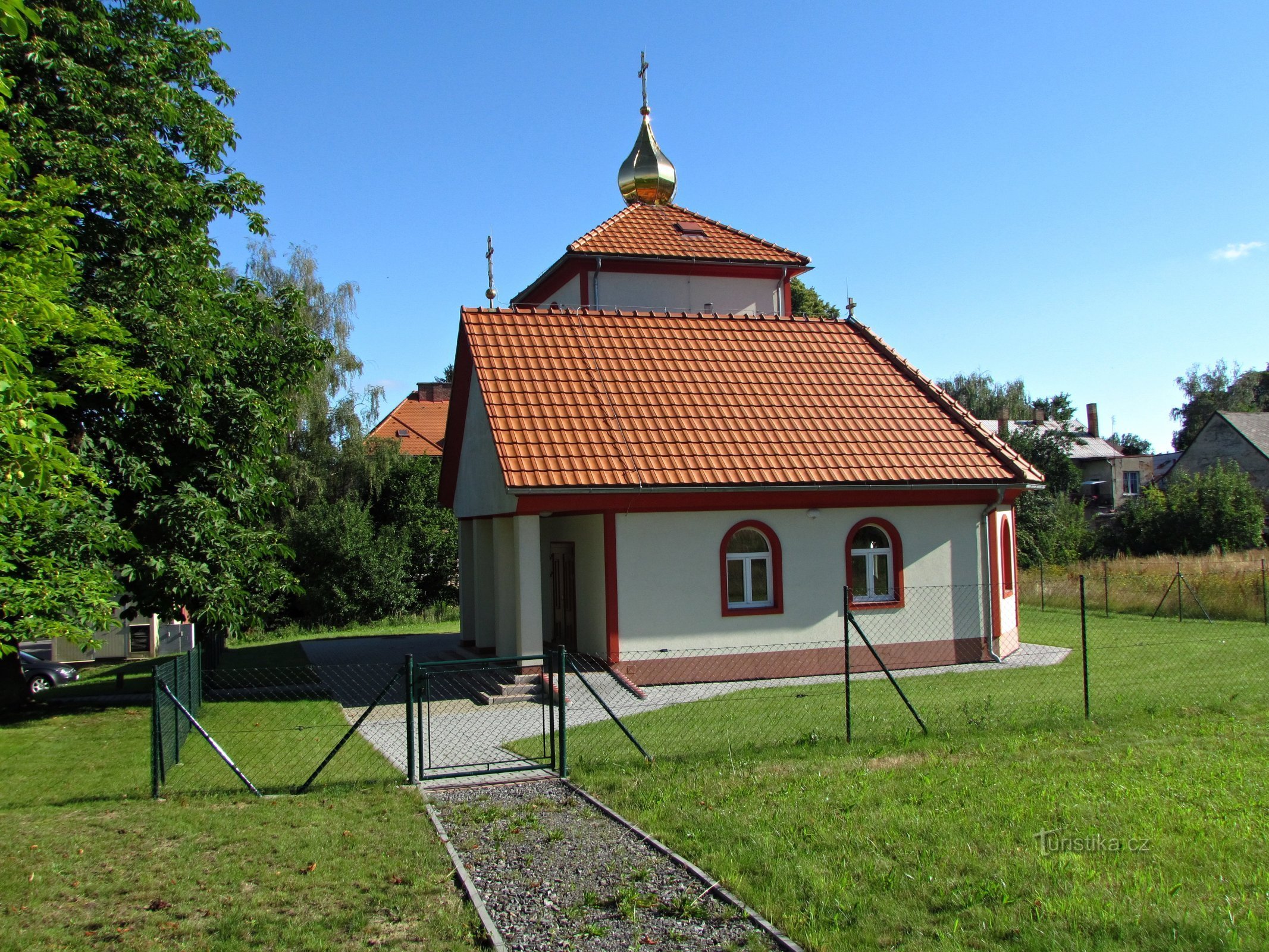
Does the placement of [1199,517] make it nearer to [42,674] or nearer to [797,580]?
[797,580]

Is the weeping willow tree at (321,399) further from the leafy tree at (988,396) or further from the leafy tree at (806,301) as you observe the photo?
the leafy tree at (988,396)

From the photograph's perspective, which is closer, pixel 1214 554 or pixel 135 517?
pixel 135 517

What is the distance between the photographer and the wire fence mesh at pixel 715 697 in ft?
33.8

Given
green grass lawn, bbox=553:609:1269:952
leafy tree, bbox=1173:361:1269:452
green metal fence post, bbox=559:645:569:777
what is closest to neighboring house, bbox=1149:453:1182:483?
leafy tree, bbox=1173:361:1269:452

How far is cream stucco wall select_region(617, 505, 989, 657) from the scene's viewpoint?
16.3 meters

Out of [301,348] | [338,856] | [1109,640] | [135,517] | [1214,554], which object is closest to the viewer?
[338,856]

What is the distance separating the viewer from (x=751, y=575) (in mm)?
16969

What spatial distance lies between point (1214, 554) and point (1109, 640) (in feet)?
57.6

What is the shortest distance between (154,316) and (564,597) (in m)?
8.59

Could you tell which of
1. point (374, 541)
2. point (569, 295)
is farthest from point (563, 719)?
point (374, 541)

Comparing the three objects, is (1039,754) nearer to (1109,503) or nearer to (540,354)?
(540,354)

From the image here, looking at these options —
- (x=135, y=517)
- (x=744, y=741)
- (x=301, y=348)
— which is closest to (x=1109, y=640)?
(x=744, y=741)

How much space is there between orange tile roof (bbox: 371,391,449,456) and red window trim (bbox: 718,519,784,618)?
1127 inches

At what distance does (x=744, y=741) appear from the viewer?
34.8 feet
